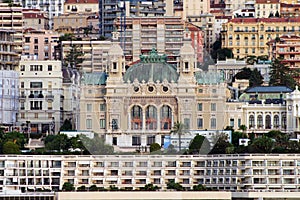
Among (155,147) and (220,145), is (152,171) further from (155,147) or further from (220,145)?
(155,147)

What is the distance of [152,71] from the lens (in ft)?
494

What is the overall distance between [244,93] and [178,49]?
6670 mm

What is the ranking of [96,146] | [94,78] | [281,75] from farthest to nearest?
1. [281,75]
2. [94,78]
3. [96,146]

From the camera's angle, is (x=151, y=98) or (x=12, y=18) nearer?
(x=151, y=98)

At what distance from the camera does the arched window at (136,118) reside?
5906 inches

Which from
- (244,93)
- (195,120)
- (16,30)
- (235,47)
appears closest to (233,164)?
(195,120)

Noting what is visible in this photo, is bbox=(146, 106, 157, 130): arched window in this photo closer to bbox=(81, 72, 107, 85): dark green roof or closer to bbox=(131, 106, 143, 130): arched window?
bbox=(131, 106, 143, 130): arched window

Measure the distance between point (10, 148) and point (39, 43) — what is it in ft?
171

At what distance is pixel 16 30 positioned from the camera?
171750 millimetres

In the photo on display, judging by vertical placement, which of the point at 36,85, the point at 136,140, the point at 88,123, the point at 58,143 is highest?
the point at 36,85

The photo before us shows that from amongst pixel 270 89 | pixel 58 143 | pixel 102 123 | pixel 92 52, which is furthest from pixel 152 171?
pixel 92 52

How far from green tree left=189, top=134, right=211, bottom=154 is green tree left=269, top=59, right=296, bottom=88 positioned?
29.0 m

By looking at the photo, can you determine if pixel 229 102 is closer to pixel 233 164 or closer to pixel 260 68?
pixel 260 68

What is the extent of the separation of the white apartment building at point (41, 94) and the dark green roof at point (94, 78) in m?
2.74
